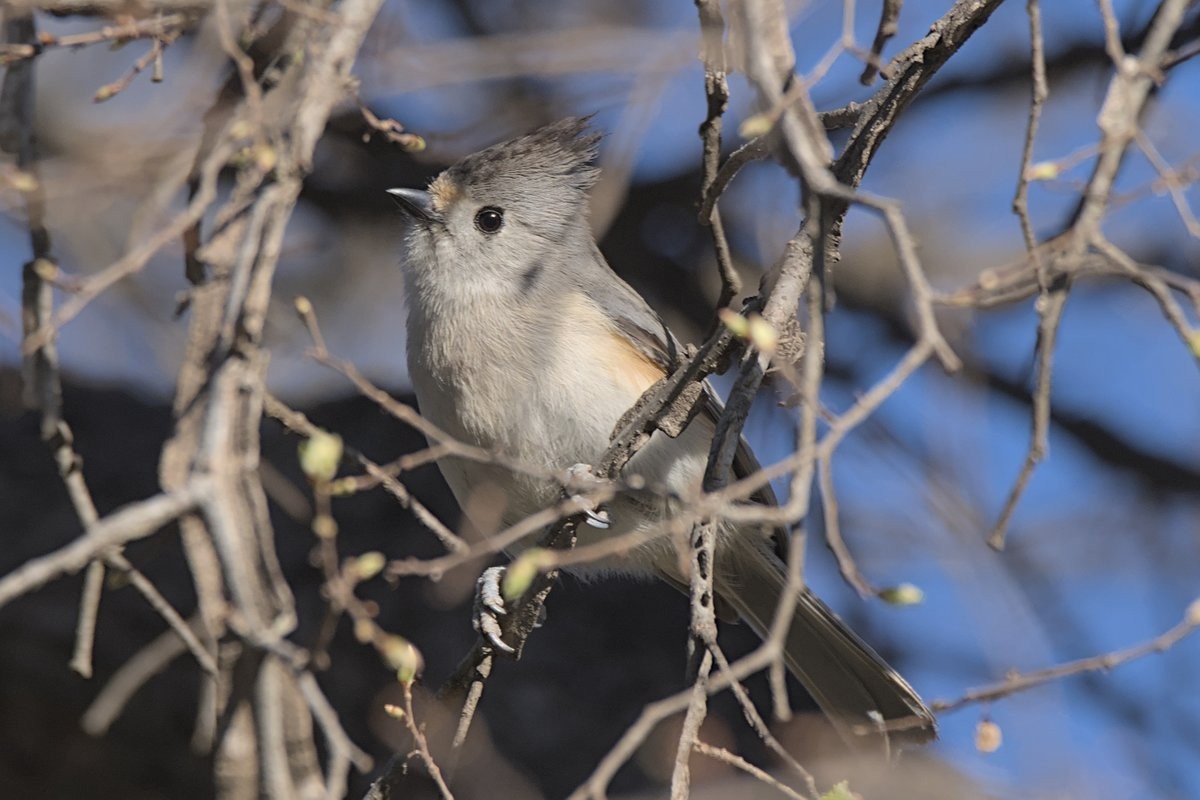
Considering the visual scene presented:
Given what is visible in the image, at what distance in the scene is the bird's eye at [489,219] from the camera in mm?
3633

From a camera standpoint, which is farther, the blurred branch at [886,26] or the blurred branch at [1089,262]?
the blurred branch at [886,26]

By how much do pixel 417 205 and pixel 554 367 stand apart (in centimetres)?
63

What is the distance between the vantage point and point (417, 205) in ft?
11.7

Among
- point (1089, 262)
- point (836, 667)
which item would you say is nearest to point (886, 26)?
point (1089, 262)

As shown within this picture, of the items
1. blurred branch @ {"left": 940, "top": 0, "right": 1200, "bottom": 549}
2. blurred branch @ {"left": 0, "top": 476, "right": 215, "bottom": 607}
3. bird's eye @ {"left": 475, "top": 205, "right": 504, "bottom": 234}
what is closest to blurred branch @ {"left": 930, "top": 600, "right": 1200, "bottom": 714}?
blurred branch @ {"left": 940, "top": 0, "right": 1200, "bottom": 549}

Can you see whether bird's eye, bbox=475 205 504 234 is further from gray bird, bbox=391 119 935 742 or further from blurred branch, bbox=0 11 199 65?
blurred branch, bbox=0 11 199 65

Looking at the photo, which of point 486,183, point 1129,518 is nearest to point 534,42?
point 486,183

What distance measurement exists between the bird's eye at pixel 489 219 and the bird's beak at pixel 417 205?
0.36ft

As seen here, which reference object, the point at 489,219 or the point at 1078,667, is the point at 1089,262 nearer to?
the point at 1078,667

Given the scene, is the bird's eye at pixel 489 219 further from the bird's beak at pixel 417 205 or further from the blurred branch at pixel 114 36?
the blurred branch at pixel 114 36

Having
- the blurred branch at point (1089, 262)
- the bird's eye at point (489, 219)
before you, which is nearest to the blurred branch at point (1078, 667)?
the blurred branch at point (1089, 262)

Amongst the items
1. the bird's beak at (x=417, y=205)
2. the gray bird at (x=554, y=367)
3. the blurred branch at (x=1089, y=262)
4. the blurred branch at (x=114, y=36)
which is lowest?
the gray bird at (x=554, y=367)

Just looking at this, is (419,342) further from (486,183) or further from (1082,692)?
(1082,692)

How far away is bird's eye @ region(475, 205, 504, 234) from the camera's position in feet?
11.9
